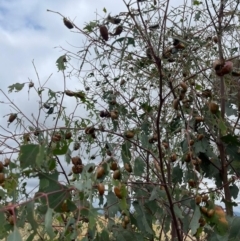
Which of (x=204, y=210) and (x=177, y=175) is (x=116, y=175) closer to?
(x=204, y=210)

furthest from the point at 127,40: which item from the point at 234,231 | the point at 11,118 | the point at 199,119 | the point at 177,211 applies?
the point at 234,231

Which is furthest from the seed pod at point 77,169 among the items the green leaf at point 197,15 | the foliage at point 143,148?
the green leaf at point 197,15

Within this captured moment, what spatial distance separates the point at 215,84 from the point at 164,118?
9.7 inches

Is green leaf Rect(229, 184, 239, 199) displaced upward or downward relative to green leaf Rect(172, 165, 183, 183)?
downward

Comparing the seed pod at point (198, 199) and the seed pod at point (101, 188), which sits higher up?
the seed pod at point (101, 188)

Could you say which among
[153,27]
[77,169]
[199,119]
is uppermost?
[153,27]

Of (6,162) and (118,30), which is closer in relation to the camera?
(6,162)

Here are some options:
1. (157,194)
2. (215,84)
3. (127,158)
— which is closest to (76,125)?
(127,158)

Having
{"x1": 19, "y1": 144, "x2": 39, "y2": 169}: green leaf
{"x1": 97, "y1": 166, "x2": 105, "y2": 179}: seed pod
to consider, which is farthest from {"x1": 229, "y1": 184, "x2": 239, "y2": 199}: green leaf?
{"x1": 19, "y1": 144, "x2": 39, "y2": 169}: green leaf

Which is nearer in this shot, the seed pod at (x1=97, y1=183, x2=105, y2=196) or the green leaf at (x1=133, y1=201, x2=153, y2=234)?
the seed pod at (x1=97, y1=183, x2=105, y2=196)

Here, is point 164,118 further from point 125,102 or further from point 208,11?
point 208,11

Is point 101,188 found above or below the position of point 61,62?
below

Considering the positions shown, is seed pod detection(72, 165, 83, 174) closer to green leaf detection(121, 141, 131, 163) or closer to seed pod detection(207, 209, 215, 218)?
green leaf detection(121, 141, 131, 163)

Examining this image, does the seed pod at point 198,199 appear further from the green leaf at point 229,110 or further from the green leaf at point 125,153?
the green leaf at point 229,110
